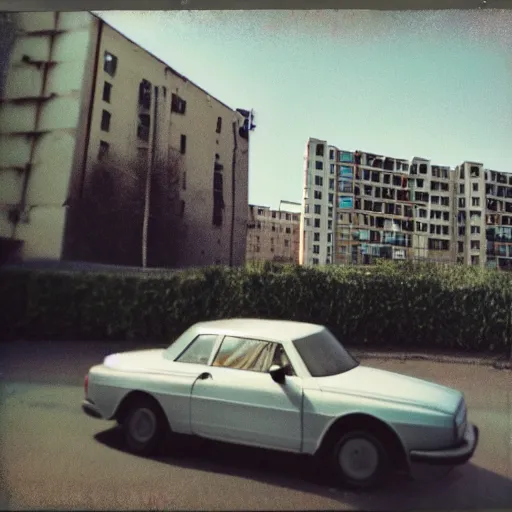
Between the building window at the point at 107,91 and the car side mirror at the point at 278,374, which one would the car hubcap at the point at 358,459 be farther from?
the building window at the point at 107,91

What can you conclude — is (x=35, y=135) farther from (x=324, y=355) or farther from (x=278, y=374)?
(x=324, y=355)

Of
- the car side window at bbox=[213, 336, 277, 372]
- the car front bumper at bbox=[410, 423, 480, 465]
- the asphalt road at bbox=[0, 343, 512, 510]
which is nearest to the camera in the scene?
the car front bumper at bbox=[410, 423, 480, 465]

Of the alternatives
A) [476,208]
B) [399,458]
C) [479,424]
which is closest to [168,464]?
[399,458]

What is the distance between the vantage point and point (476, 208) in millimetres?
4238

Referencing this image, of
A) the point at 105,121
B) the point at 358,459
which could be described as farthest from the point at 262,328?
the point at 105,121

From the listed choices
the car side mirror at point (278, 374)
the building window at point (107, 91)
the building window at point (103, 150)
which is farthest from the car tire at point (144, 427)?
the building window at point (107, 91)

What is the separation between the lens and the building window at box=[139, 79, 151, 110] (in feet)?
13.8

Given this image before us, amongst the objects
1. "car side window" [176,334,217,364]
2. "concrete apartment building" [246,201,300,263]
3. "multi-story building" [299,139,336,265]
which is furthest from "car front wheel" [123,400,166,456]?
"multi-story building" [299,139,336,265]

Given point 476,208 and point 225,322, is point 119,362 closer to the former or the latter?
point 225,322

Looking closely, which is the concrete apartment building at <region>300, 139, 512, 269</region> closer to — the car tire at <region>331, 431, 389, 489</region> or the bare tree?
the bare tree

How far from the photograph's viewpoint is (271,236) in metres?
4.11

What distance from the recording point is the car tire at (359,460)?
126 inches

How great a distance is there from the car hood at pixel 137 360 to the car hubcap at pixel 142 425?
1.12ft

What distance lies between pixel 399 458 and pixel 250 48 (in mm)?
3744
